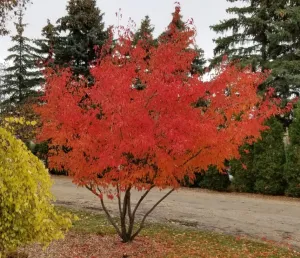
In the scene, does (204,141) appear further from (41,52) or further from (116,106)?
(41,52)

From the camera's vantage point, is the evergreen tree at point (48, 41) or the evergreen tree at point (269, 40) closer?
the evergreen tree at point (269, 40)

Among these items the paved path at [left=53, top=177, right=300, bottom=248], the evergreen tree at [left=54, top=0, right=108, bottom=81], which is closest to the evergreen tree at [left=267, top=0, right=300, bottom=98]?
the paved path at [left=53, top=177, right=300, bottom=248]

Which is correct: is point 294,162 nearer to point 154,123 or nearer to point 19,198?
point 154,123

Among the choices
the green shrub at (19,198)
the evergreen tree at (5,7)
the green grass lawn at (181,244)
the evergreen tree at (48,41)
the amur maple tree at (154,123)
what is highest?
the evergreen tree at (48,41)

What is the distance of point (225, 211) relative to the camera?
1357 cm

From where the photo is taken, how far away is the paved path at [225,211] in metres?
10.9

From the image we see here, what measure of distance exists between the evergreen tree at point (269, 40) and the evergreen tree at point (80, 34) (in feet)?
27.2

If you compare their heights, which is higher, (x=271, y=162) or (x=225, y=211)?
(x=271, y=162)

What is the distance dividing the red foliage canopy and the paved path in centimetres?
362

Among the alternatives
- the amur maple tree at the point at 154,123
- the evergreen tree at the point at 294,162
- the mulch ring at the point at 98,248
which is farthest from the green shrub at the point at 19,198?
the evergreen tree at the point at 294,162

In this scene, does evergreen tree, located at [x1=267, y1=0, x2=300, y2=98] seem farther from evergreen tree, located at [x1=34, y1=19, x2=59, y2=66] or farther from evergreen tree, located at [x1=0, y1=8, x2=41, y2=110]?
evergreen tree, located at [x1=0, y1=8, x2=41, y2=110]

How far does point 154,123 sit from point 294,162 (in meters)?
11.6

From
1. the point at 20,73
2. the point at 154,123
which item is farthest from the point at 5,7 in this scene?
the point at 20,73

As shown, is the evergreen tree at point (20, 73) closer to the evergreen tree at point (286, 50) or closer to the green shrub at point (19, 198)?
the evergreen tree at point (286, 50)
